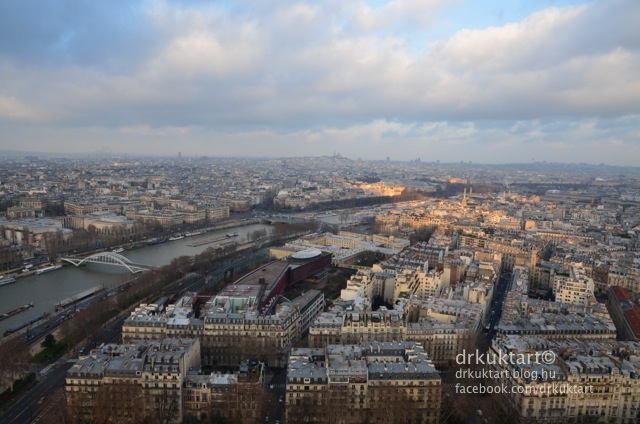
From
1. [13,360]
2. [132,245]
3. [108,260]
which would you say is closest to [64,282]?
[108,260]

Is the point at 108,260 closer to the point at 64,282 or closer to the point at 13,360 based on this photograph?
the point at 64,282

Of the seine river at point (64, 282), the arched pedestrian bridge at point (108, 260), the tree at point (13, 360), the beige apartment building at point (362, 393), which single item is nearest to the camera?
the beige apartment building at point (362, 393)

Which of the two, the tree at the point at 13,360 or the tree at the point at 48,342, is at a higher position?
the tree at the point at 13,360

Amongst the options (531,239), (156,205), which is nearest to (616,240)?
(531,239)

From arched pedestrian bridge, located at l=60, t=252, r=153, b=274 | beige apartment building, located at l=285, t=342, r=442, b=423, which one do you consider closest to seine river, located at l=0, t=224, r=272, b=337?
arched pedestrian bridge, located at l=60, t=252, r=153, b=274

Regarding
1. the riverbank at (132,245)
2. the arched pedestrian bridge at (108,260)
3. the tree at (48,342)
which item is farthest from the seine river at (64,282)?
the tree at (48,342)

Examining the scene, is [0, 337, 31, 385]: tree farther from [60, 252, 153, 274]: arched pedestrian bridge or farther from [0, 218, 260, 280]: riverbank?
[0, 218, 260, 280]: riverbank

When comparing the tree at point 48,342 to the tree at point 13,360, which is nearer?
the tree at point 13,360

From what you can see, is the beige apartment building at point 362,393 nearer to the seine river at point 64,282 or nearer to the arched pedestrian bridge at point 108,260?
the seine river at point 64,282
